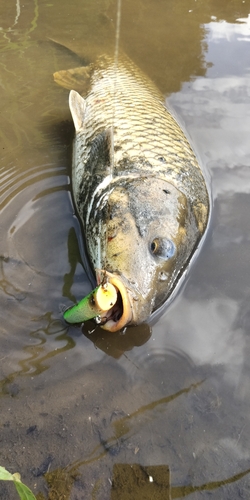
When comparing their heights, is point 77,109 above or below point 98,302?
above

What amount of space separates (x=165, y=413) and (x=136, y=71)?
3.82 meters

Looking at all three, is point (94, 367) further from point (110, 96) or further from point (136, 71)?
point (136, 71)

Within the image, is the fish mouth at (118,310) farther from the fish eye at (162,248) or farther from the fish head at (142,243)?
the fish eye at (162,248)

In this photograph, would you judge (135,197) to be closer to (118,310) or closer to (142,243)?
(142,243)

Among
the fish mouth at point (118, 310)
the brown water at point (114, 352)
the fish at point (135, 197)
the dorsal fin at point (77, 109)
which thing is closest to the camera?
the brown water at point (114, 352)

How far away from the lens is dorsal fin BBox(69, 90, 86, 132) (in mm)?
3830

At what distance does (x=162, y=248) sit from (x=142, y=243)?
0.13m

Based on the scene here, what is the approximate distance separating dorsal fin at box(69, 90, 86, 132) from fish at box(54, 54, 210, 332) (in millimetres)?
10

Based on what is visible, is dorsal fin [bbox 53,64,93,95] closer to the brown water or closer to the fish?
the brown water

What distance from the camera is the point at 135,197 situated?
108 inches

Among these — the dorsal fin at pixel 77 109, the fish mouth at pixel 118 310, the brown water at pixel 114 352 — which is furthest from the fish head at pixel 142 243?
the dorsal fin at pixel 77 109

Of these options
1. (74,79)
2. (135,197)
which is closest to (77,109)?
(74,79)

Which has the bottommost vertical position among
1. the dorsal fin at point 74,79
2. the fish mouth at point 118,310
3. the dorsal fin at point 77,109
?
the fish mouth at point 118,310

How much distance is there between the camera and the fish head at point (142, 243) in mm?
2217
